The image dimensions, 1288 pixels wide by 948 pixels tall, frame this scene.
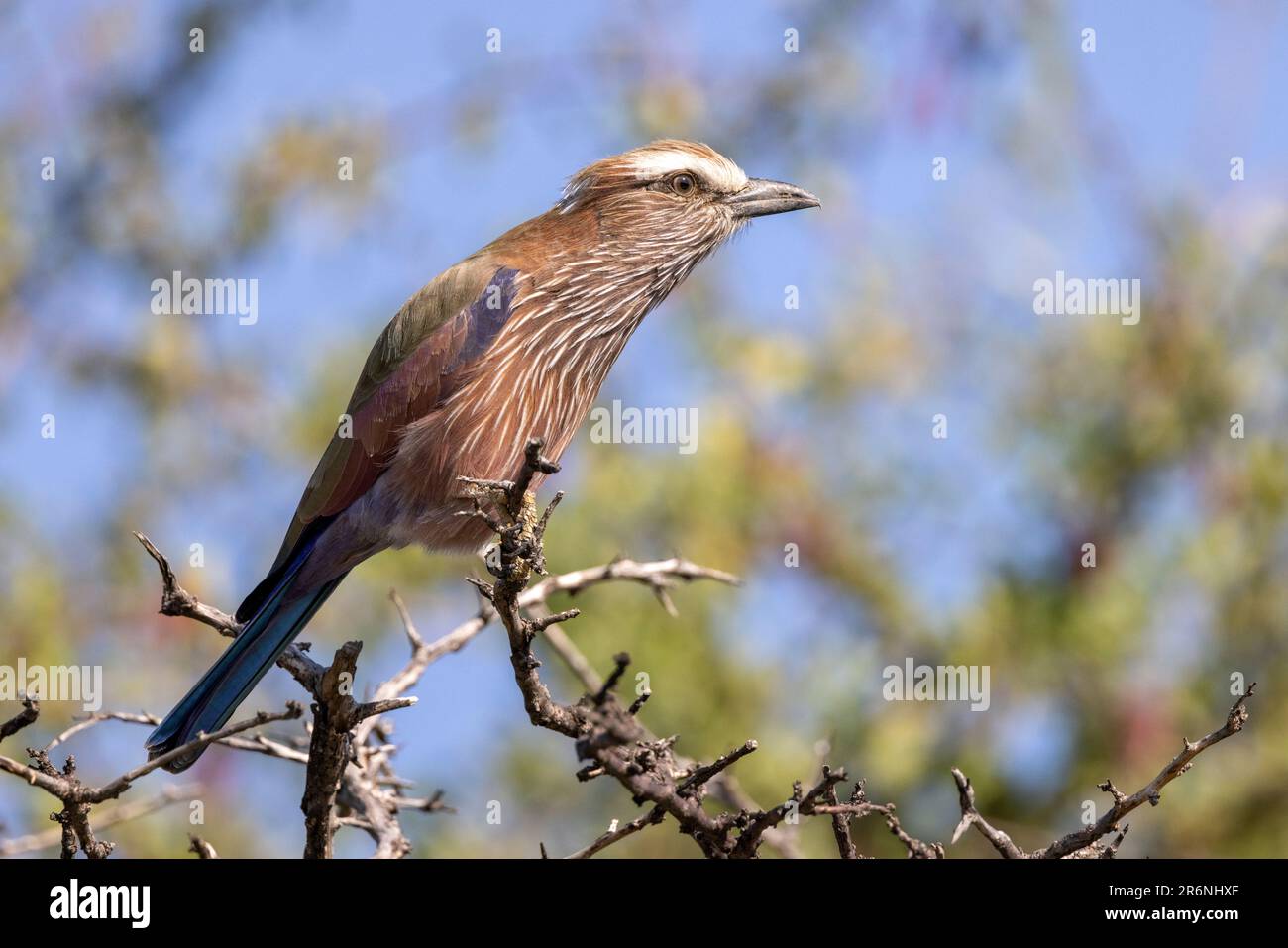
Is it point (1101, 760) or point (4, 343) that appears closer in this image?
point (1101, 760)

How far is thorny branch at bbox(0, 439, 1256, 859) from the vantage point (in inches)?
102

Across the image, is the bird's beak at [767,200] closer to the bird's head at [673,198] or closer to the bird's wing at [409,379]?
the bird's head at [673,198]

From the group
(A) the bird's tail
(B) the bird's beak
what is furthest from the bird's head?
(A) the bird's tail

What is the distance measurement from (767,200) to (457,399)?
135 cm

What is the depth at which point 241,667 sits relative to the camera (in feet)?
13.2

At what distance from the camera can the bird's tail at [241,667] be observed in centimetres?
394

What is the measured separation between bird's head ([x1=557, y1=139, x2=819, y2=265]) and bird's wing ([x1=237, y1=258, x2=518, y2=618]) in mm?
476

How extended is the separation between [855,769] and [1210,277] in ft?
9.30

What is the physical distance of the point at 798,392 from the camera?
7066mm

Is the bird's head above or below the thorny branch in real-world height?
above

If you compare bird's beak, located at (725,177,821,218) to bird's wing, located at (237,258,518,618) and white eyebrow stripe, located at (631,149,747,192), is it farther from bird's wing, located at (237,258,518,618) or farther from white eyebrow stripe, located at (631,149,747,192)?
bird's wing, located at (237,258,518,618)

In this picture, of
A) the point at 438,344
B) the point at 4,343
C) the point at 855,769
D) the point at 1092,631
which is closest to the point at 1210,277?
the point at 1092,631

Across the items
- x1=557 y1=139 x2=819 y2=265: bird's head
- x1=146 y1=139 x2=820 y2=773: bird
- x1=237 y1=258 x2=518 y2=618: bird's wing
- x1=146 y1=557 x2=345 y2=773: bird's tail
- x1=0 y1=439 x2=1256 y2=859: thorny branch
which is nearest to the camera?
x1=0 y1=439 x2=1256 y2=859: thorny branch

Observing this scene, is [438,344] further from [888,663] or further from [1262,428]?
[1262,428]
